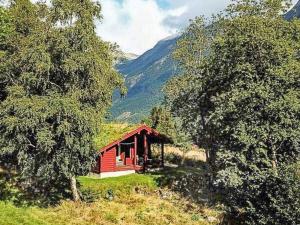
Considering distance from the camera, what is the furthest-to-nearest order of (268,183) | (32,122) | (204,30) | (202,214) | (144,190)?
(204,30)
(144,190)
(202,214)
(268,183)
(32,122)

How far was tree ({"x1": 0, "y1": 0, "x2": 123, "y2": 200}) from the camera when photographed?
32.0m

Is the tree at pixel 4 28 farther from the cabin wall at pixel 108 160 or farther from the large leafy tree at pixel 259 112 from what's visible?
the large leafy tree at pixel 259 112

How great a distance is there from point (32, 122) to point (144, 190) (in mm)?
15045

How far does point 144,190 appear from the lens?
42125 millimetres

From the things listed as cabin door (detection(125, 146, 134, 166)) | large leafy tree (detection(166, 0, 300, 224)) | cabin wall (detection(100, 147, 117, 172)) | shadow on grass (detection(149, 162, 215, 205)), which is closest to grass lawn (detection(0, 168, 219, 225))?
shadow on grass (detection(149, 162, 215, 205))

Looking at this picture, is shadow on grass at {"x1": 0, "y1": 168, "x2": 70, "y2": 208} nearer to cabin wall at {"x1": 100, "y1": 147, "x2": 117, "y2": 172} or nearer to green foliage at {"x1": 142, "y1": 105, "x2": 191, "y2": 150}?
cabin wall at {"x1": 100, "y1": 147, "x2": 117, "y2": 172}

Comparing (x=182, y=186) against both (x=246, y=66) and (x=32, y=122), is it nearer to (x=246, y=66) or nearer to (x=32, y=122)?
(x=246, y=66)

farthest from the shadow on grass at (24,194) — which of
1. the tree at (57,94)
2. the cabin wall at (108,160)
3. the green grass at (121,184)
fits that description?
the cabin wall at (108,160)

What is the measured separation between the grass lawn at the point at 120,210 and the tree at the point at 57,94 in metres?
3.10

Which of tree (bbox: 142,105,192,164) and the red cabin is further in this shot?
tree (bbox: 142,105,192,164)

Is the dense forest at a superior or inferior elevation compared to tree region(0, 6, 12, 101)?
inferior

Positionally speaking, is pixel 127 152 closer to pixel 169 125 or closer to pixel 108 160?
pixel 108 160

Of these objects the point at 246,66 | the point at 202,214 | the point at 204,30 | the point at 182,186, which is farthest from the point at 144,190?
the point at 204,30

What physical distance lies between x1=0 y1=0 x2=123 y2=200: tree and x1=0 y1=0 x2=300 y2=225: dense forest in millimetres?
80
